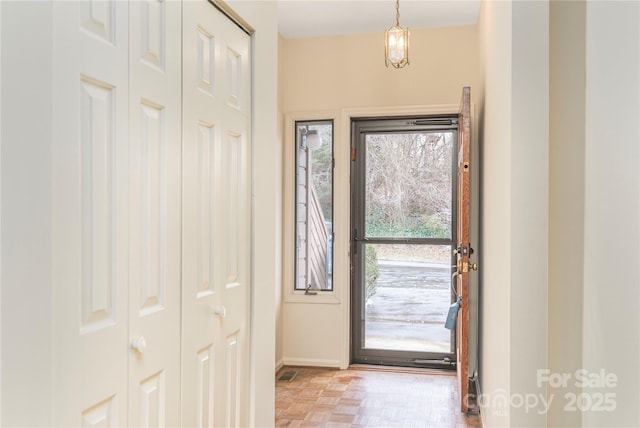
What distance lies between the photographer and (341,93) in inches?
171

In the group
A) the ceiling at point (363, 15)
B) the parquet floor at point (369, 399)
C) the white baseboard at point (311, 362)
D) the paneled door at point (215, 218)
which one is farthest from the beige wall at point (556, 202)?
the white baseboard at point (311, 362)

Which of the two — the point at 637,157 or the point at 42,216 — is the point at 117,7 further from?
the point at 637,157

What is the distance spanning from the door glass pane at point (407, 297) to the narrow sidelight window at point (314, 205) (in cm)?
37

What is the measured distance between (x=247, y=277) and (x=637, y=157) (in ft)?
4.48

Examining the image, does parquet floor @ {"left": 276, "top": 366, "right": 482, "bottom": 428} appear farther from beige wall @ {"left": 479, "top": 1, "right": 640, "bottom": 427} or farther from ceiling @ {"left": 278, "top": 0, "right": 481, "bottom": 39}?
ceiling @ {"left": 278, "top": 0, "right": 481, "bottom": 39}

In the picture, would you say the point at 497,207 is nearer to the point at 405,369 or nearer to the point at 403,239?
the point at 403,239

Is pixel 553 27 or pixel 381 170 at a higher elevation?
pixel 553 27

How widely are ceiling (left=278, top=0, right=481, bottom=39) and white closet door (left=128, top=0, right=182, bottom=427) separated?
2.38 m

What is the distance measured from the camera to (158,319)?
1494mm

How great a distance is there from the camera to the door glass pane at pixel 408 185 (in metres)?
4.34

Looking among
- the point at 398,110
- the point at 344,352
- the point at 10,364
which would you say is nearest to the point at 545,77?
the point at 10,364

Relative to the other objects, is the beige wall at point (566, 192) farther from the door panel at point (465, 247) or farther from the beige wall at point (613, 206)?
the door panel at point (465, 247)

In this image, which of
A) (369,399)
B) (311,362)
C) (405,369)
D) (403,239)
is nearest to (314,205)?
(403,239)

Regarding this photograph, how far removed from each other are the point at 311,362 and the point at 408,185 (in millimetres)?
1638
